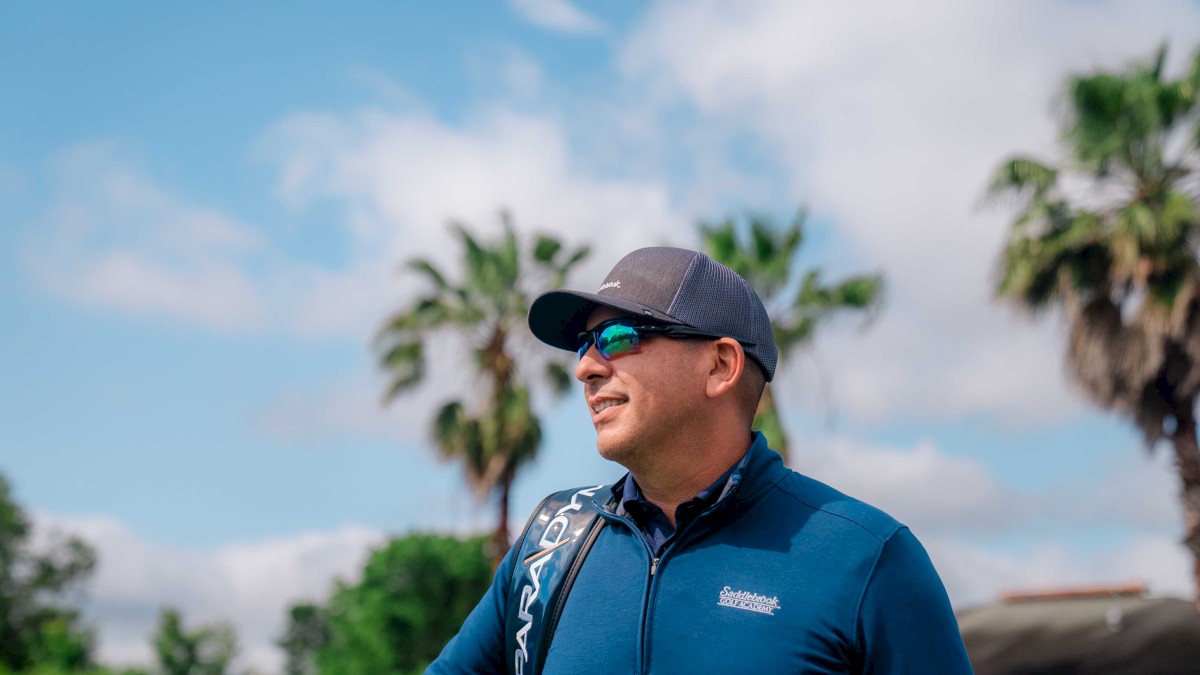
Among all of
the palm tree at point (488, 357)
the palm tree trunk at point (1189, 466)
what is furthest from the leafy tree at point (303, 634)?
the palm tree trunk at point (1189, 466)

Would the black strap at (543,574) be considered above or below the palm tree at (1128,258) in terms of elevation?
below

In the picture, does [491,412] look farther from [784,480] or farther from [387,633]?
[784,480]

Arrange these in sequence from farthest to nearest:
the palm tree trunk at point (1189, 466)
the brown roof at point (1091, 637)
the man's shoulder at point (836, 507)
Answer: the palm tree trunk at point (1189, 466), the brown roof at point (1091, 637), the man's shoulder at point (836, 507)

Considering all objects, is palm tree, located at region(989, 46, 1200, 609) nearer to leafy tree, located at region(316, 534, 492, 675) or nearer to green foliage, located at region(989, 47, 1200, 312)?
green foliage, located at region(989, 47, 1200, 312)

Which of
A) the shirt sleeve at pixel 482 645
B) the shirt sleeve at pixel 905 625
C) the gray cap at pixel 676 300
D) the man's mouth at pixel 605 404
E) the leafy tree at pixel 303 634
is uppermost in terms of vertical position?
the leafy tree at pixel 303 634

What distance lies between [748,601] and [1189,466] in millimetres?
17737

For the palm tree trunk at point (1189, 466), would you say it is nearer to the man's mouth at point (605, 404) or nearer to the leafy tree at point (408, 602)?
the man's mouth at point (605, 404)

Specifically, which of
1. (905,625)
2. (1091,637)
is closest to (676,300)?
(905,625)

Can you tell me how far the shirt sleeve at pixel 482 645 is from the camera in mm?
2824

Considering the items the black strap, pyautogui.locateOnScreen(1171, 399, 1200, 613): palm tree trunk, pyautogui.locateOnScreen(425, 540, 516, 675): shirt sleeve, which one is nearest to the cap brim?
the black strap

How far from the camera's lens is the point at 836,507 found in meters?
2.63

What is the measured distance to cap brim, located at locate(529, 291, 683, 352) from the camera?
9.05 feet

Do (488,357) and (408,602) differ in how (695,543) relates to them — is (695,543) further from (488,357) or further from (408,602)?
(408,602)

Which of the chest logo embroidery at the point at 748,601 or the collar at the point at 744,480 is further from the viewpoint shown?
the collar at the point at 744,480
